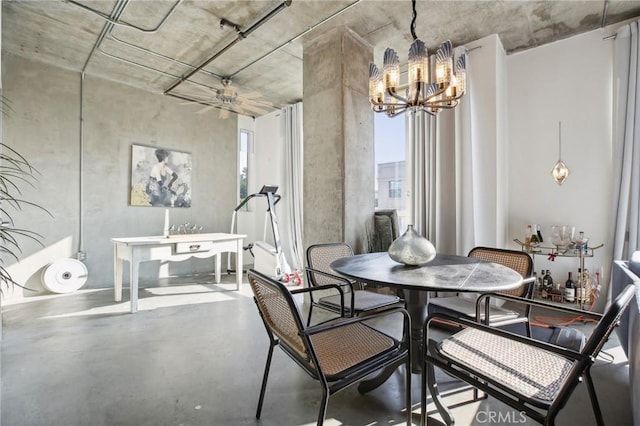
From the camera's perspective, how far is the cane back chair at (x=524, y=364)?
39.2 inches

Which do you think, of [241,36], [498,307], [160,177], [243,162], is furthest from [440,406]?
[243,162]

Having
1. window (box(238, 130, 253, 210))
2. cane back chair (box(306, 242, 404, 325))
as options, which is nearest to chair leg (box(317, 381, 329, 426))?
cane back chair (box(306, 242, 404, 325))

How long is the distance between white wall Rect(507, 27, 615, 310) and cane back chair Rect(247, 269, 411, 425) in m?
3.15

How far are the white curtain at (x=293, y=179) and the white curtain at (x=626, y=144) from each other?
13.9 feet

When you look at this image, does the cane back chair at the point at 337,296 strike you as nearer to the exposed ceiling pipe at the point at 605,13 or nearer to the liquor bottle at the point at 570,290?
the liquor bottle at the point at 570,290

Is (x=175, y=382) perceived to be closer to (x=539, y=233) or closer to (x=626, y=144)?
(x=539, y=233)

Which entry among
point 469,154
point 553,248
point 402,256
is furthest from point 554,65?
point 402,256

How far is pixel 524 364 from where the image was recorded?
1.28 m

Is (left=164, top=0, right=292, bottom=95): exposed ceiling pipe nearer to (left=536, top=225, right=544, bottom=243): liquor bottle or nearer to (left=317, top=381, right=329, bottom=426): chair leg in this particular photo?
(left=317, top=381, right=329, bottom=426): chair leg

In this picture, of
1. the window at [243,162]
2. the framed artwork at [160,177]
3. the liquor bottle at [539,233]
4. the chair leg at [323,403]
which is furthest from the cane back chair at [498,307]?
the window at [243,162]

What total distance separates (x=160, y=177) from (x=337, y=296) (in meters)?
4.25

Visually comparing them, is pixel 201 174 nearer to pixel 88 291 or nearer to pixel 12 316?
pixel 88 291

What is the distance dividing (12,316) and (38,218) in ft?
5.02

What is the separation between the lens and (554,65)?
3.56m
